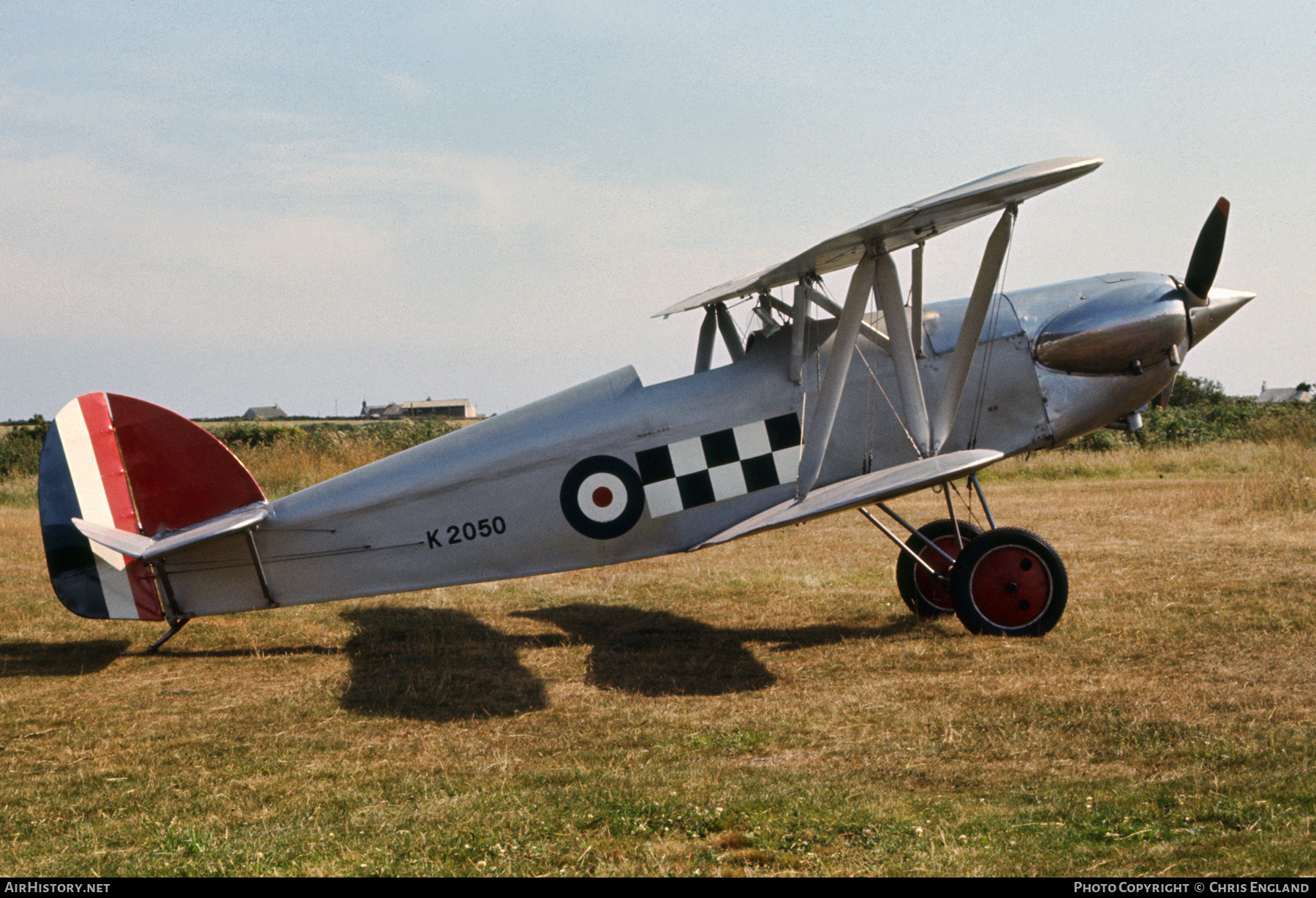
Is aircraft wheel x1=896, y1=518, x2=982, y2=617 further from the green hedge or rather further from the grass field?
the green hedge

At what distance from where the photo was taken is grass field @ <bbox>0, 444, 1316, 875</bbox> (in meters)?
3.38

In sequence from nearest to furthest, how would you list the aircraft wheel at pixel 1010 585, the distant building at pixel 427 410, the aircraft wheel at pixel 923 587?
the aircraft wheel at pixel 1010 585
the aircraft wheel at pixel 923 587
the distant building at pixel 427 410

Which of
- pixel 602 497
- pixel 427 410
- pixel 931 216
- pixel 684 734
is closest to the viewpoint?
pixel 684 734

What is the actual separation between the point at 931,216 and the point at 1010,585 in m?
2.40

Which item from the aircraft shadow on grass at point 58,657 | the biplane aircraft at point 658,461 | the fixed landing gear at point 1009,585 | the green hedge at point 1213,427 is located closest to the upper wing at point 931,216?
the biplane aircraft at point 658,461

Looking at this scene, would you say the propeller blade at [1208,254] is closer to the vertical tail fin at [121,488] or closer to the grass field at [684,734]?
the grass field at [684,734]

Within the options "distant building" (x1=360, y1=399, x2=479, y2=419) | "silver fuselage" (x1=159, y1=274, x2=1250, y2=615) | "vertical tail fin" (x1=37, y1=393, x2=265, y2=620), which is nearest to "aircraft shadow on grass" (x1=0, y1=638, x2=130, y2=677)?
"vertical tail fin" (x1=37, y1=393, x2=265, y2=620)

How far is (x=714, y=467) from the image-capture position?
6.95 m

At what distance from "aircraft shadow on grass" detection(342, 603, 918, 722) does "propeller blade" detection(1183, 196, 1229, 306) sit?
307cm

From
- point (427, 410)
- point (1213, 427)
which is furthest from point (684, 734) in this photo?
point (427, 410)

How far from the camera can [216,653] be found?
727 cm

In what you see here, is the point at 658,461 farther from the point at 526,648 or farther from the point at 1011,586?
the point at 1011,586

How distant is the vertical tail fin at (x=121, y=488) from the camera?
6910 mm

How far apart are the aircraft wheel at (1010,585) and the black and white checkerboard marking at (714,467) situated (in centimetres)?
132
